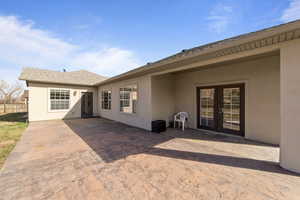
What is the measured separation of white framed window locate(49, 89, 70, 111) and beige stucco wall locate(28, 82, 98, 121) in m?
0.25

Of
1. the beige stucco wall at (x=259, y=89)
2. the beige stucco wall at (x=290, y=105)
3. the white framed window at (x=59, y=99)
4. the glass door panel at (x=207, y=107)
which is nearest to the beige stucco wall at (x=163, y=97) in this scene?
the glass door panel at (x=207, y=107)

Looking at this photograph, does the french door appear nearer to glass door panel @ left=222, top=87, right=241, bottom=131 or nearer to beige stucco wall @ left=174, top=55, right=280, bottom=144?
glass door panel @ left=222, top=87, right=241, bottom=131

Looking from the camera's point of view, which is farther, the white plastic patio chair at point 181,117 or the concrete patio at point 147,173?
the white plastic patio chair at point 181,117

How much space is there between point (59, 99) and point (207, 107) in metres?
10.6

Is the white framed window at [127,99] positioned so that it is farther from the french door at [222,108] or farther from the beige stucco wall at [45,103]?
the beige stucco wall at [45,103]

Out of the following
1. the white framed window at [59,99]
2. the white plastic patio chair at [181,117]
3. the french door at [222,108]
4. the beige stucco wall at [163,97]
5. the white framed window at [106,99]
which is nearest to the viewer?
the french door at [222,108]

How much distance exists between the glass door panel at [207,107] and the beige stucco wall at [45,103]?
382 inches

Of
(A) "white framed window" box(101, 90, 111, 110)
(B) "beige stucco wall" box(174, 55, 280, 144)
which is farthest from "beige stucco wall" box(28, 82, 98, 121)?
(B) "beige stucco wall" box(174, 55, 280, 144)

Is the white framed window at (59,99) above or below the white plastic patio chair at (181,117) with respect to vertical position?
above

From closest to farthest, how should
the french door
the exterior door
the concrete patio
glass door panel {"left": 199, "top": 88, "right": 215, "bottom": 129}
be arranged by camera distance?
1. the concrete patio
2. the french door
3. glass door panel {"left": 199, "top": 88, "right": 215, "bottom": 129}
4. the exterior door

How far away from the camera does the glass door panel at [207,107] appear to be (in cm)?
620

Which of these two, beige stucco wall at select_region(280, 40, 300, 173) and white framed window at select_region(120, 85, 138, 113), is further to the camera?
white framed window at select_region(120, 85, 138, 113)

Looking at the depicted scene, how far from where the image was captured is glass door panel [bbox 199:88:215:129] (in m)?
6.20

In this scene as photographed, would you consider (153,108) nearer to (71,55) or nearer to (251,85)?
(251,85)
